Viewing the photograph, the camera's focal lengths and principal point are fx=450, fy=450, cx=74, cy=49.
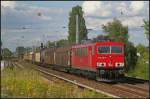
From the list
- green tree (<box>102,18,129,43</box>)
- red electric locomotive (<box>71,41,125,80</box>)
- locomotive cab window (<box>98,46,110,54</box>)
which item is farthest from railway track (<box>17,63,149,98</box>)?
green tree (<box>102,18,129,43</box>)

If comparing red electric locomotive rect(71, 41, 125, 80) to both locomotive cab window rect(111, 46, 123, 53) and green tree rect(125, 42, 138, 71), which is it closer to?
locomotive cab window rect(111, 46, 123, 53)

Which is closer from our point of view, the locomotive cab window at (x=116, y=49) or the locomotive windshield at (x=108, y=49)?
the locomotive windshield at (x=108, y=49)

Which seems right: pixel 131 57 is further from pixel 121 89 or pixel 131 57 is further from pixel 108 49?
pixel 121 89

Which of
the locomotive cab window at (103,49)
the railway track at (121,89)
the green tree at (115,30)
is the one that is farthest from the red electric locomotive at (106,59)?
the green tree at (115,30)

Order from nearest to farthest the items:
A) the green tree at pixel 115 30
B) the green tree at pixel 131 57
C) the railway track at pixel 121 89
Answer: the railway track at pixel 121 89, the green tree at pixel 131 57, the green tree at pixel 115 30

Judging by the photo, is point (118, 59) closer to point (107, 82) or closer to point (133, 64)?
point (107, 82)

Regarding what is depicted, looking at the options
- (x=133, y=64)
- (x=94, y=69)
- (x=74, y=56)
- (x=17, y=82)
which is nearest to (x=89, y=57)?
(x=94, y=69)

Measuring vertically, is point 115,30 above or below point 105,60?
above

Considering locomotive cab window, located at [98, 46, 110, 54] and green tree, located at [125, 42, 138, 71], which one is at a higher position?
locomotive cab window, located at [98, 46, 110, 54]

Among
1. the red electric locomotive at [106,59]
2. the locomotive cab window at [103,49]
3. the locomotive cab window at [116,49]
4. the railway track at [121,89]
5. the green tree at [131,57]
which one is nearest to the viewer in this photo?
the railway track at [121,89]

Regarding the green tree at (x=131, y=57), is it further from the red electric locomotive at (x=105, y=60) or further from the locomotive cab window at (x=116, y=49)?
the locomotive cab window at (x=116, y=49)

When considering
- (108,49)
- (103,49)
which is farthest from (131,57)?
(103,49)

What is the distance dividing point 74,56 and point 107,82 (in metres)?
9.25

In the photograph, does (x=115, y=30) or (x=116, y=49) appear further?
(x=115, y=30)
